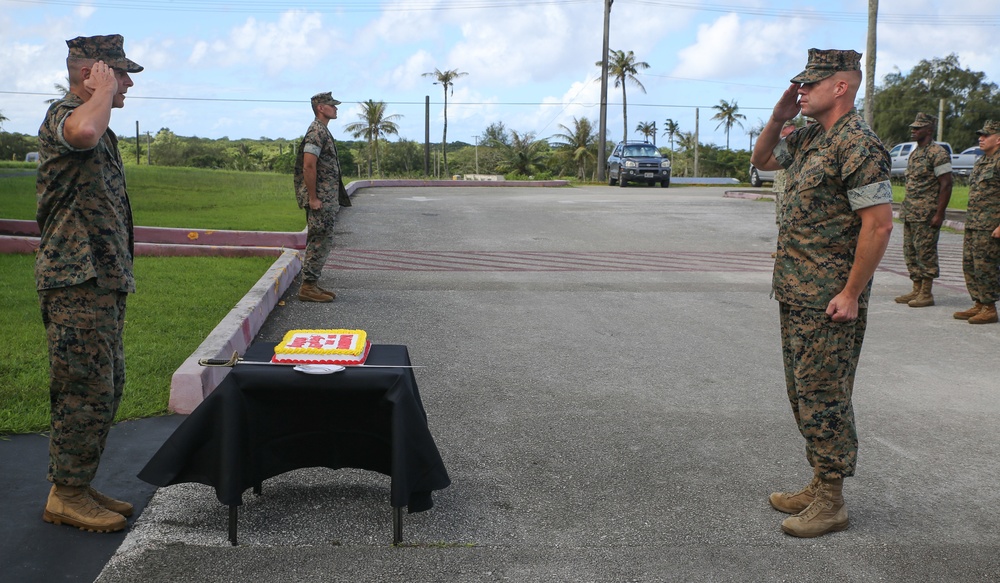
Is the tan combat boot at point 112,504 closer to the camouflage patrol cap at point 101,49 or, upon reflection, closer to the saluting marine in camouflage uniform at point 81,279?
the saluting marine in camouflage uniform at point 81,279

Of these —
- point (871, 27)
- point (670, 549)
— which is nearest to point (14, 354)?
point (670, 549)

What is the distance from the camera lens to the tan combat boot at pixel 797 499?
14.4ft

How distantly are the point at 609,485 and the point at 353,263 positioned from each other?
8.81 metres

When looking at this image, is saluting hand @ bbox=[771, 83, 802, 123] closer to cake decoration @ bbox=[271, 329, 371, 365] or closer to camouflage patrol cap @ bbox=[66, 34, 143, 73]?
cake decoration @ bbox=[271, 329, 371, 365]

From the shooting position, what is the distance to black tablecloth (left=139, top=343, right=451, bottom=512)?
3.95 metres

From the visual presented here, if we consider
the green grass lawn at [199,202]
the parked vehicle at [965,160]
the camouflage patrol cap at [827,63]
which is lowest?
the green grass lawn at [199,202]

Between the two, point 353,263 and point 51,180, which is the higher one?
point 51,180

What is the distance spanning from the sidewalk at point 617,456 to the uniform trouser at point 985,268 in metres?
0.38

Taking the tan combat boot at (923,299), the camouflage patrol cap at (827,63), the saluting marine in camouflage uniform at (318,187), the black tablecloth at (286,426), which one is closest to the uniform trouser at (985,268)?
the tan combat boot at (923,299)

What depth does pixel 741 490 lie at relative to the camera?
475 cm

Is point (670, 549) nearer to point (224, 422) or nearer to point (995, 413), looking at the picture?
point (224, 422)

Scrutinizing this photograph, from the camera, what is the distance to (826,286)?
4.20m

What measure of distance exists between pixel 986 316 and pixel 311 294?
708cm

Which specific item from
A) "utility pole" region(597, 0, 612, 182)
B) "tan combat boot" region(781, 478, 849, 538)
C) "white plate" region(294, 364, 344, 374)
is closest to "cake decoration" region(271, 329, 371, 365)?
"white plate" region(294, 364, 344, 374)
